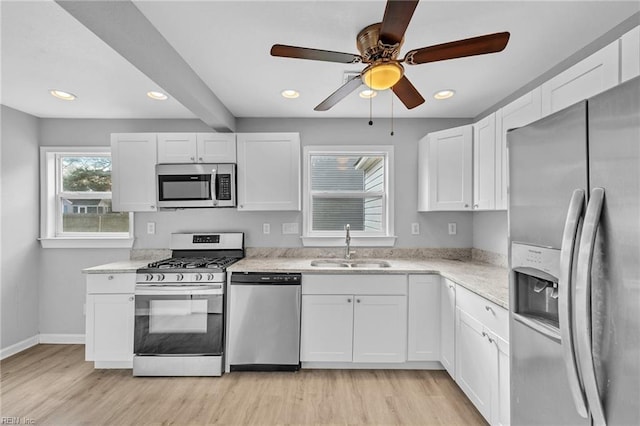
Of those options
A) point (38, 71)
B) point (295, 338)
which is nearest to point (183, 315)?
point (295, 338)

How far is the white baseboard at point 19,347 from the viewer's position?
3.03 m

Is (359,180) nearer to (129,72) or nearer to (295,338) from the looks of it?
(295,338)

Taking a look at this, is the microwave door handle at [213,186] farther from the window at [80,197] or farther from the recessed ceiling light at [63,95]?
the recessed ceiling light at [63,95]

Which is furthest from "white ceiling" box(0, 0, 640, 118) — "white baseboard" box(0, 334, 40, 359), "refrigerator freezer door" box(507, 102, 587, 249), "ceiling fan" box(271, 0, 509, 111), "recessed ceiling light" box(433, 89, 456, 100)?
"white baseboard" box(0, 334, 40, 359)

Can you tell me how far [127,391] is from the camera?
8.11 feet

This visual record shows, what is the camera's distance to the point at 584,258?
92 centimetres

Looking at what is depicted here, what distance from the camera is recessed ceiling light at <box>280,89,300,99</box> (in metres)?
2.68

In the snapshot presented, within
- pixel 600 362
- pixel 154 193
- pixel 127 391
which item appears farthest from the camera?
pixel 154 193

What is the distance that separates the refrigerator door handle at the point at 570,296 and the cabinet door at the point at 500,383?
0.75 metres

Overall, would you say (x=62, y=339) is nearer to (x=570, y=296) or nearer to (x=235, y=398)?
(x=235, y=398)

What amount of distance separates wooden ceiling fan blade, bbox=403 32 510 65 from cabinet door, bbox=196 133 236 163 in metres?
2.03

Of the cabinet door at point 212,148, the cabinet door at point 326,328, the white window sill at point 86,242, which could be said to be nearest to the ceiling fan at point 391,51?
the cabinet door at point 212,148

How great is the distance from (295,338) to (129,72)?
2.45 m

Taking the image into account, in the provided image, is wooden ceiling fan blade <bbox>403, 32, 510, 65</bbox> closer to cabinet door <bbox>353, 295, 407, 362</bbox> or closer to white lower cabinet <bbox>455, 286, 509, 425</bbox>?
white lower cabinet <bbox>455, 286, 509, 425</bbox>
